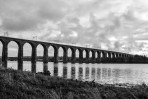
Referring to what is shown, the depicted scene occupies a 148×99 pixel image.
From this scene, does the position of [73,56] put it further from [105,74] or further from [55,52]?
[105,74]

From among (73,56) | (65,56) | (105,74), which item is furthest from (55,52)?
(105,74)

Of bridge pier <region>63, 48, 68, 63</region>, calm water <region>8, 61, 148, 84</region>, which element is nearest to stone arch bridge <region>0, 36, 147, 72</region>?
bridge pier <region>63, 48, 68, 63</region>

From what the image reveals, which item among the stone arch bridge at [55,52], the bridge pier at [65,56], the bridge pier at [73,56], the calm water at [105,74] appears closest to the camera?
the calm water at [105,74]

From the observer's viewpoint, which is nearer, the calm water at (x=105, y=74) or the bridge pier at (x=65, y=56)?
the calm water at (x=105, y=74)

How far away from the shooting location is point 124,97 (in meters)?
7.80

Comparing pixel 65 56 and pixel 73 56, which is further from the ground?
pixel 65 56

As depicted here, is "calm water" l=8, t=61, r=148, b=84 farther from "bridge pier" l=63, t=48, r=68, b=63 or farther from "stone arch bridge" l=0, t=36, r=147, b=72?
"bridge pier" l=63, t=48, r=68, b=63

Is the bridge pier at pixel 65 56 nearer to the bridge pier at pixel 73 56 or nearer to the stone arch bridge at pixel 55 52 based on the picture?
the stone arch bridge at pixel 55 52

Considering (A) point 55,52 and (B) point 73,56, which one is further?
(B) point 73,56

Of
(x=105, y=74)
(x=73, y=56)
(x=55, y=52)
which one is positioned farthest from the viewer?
(x=73, y=56)

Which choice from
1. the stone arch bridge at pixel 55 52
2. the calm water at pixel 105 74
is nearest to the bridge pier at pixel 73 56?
the stone arch bridge at pixel 55 52

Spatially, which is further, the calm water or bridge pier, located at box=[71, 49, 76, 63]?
bridge pier, located at box=[71, 49, 76, 63]

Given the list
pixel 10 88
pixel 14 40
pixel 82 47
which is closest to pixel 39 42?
pixel 14 40

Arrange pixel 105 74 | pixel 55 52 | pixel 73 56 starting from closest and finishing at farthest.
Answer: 1. pixel 105 74
2. pixel 55 52
3. pixel 73 56
